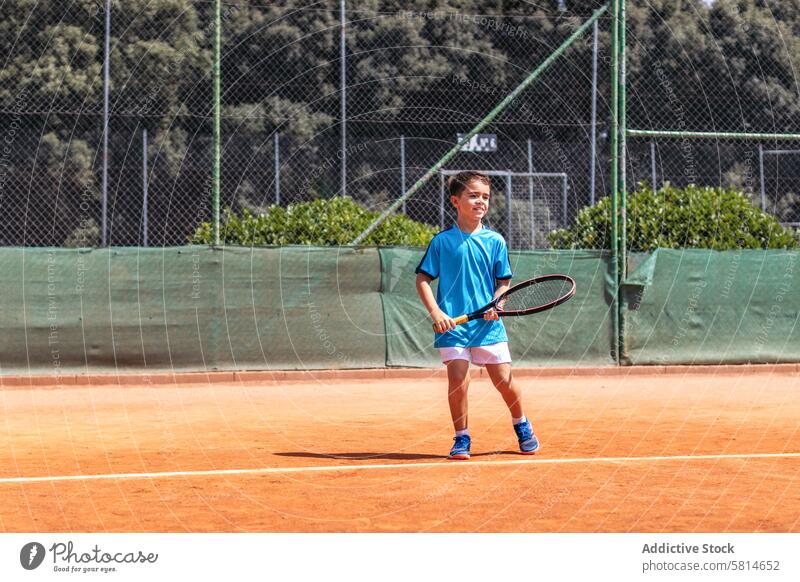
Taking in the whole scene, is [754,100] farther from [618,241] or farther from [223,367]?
[223,367]

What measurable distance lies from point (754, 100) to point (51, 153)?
1578cm

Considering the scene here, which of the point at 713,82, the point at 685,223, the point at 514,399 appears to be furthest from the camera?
the point at 713,82

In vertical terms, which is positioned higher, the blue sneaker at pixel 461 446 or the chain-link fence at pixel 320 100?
the chain-link fence at pixel 320 100

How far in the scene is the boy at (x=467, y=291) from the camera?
8047mm

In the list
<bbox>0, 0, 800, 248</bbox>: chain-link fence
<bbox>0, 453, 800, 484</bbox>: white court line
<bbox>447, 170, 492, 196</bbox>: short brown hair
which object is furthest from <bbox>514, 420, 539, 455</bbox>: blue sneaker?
<bbox>0, 0, 800, 248</bbox>: chain-link fence

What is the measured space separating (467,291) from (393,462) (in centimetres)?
113

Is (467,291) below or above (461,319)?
above

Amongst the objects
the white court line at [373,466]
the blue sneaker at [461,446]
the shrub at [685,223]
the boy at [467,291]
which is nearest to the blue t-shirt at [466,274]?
the boy at [467,291]

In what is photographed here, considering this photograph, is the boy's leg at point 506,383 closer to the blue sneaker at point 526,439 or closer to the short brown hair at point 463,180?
the blue sneaker at point 526,439

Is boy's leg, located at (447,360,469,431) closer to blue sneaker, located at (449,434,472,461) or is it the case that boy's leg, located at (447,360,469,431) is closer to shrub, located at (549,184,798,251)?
blue sneaker, located at (449,434,472,461)

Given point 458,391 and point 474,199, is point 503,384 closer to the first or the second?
point 458,391

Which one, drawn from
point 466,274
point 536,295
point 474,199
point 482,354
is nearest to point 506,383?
point 482,354

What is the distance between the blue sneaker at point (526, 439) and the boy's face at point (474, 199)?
1327mm

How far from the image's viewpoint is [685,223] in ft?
53.6
